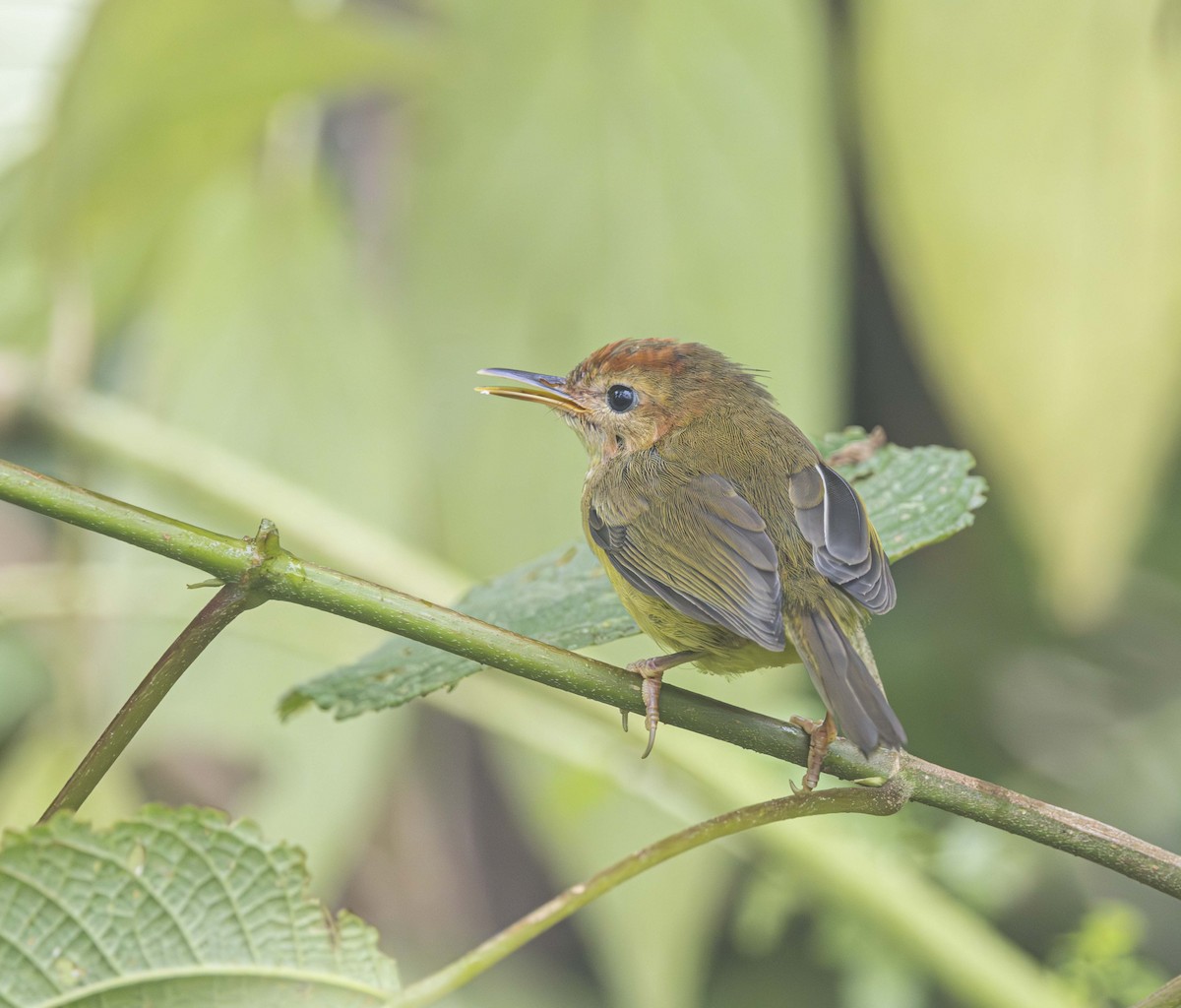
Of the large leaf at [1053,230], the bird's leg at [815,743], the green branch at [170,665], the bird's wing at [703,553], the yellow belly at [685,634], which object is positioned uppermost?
the large leaf at [1053,230]

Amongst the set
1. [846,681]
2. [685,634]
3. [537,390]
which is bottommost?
[846,681]

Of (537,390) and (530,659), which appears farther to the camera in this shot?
(537,390)

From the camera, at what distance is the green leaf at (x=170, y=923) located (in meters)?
1.27

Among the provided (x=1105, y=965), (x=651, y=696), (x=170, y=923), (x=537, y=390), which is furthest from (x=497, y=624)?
(x=1105, y=965)

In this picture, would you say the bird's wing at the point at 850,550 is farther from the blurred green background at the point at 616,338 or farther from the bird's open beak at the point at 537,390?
the bird's open beak at the point at 537,390

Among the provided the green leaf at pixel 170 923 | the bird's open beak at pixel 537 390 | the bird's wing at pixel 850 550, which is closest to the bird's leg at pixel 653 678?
the bird's wing at pixel 850 550

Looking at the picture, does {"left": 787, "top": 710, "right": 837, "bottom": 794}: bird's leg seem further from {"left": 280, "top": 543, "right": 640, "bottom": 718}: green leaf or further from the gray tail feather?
{"left": 280, "top": 543, "right": 640, "bottom": 718}: green leaf

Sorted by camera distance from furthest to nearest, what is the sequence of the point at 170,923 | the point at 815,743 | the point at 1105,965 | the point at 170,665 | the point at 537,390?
the point at 537,390, the point at 1105,965, the point at 815,743, the point at 170,923, the point at 170,665

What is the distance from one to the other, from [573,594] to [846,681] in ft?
1.64

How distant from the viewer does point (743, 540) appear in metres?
2.03

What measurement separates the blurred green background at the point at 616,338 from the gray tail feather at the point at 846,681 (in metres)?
0.74

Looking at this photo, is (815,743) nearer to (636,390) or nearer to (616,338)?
(636,390)

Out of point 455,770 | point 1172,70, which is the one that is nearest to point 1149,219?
point 1172,70

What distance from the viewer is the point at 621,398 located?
2676 millimetres
